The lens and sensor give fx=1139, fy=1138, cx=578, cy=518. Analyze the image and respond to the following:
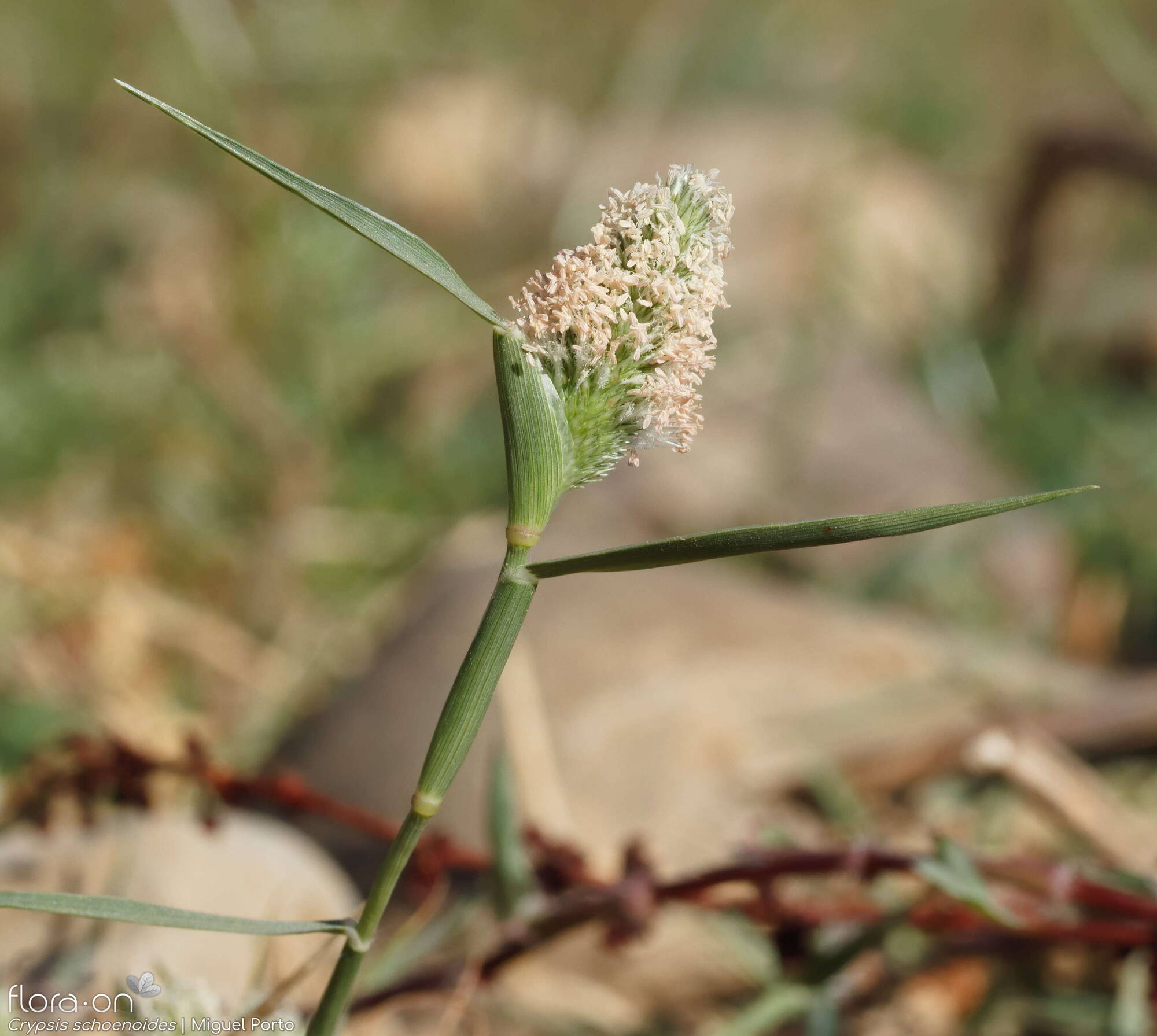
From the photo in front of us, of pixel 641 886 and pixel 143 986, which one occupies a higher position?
pixel 641 886

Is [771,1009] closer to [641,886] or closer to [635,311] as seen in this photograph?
[641,886]

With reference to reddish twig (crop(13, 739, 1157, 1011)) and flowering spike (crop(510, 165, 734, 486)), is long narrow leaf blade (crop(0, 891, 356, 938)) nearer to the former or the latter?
flowering spike (crop(510, 165, 734, 486))

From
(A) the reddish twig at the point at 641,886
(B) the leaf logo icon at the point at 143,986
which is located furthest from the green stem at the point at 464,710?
(A) the reddish twig at the point at 641,886

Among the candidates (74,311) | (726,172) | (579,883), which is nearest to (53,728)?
(579,883)

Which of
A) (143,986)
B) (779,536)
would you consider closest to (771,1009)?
(143,986)

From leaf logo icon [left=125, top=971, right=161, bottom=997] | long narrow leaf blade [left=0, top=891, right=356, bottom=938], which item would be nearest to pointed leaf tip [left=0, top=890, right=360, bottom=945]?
long narrow leaf blade [left=0, top=891, right=356, bottom=938]

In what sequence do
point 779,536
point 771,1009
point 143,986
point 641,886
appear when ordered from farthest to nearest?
point 771,1009 → point 641,886 → point 143,986 → point 779,536
